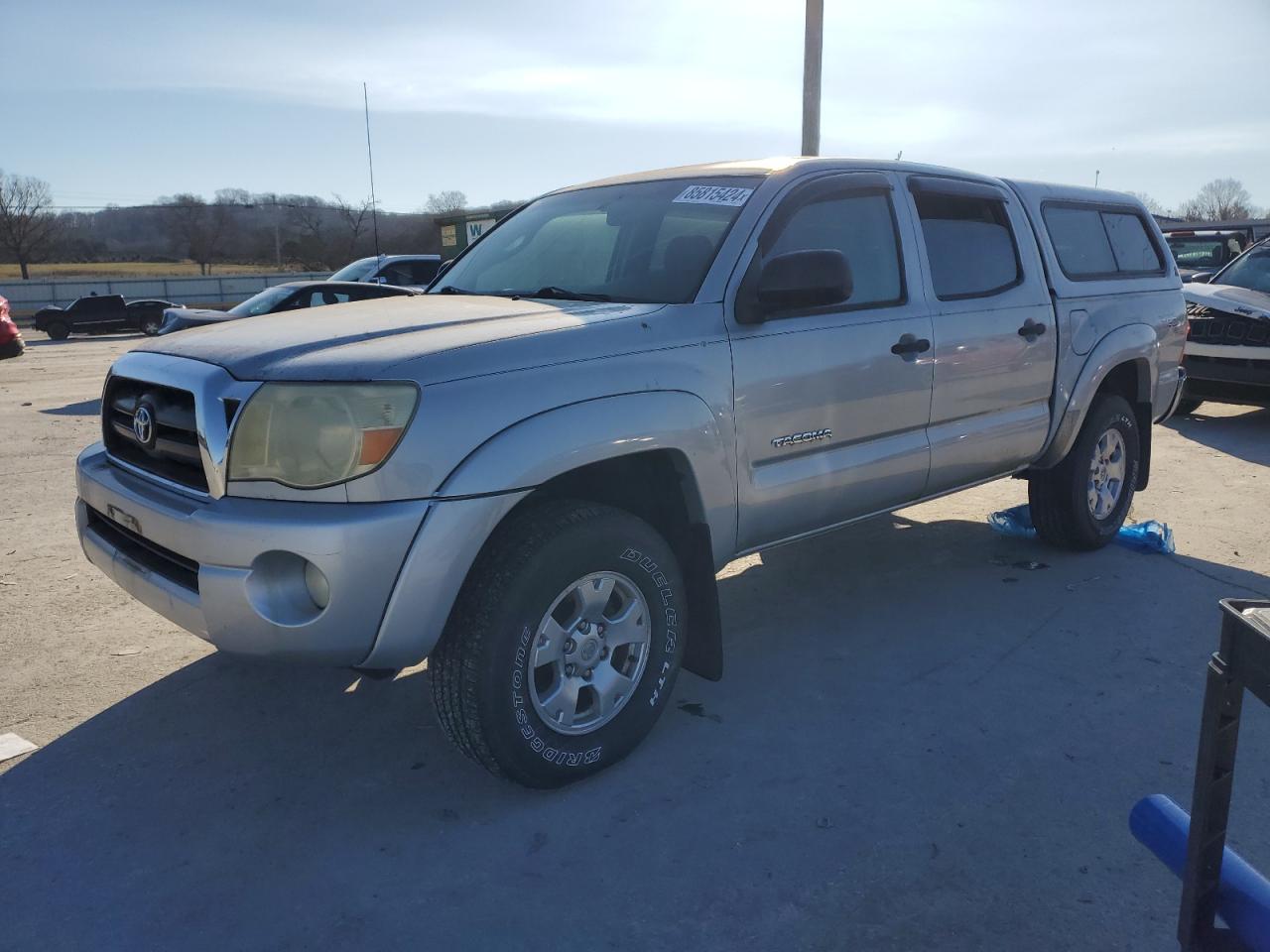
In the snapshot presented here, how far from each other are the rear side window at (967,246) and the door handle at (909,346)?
32cm

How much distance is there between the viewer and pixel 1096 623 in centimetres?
442

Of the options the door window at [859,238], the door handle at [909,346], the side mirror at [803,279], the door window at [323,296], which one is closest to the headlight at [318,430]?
the side mirror at [803,279]

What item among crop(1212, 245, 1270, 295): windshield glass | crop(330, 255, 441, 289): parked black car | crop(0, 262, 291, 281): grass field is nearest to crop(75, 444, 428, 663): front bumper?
crop(1212, 245, 1270, 295): windshield glass

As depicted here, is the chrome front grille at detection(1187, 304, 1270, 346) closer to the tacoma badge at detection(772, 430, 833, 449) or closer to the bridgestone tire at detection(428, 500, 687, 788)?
the tacoma badge at detection(772, 430, 833, 449)

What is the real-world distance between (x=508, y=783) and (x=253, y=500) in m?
1.14

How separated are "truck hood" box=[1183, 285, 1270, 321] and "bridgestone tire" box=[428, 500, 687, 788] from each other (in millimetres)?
7795

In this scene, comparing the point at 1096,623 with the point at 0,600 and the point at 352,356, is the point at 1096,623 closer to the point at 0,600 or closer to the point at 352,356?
the point at 352,356

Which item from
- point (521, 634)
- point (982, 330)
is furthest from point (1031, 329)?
point (521, 634)

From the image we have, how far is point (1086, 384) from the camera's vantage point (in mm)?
4996

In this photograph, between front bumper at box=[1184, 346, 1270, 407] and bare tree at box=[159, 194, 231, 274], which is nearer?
front bumper at box=[1184, 346, 1270, 407]

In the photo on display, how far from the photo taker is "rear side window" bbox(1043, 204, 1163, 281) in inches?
201

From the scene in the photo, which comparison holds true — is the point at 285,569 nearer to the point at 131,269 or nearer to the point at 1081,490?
the point at 1081,490

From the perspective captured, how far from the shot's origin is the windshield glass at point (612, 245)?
3613 mm

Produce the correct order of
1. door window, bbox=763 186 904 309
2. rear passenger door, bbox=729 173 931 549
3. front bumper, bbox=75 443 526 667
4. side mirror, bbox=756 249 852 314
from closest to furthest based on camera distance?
front bumper, bbox=75 443 526 667
side mirror, bbox=756 249 852 314
rear passenger door, bbox=729 173 931 549
door window, bbox=763 186 904 309
